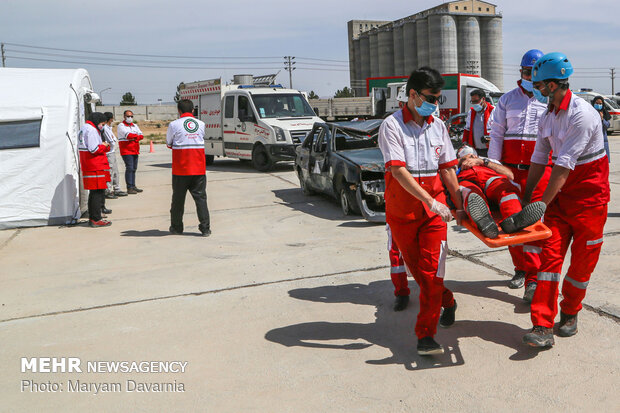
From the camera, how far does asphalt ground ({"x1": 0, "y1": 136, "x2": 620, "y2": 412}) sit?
3.49 m

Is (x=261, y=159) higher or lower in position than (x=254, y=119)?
lower

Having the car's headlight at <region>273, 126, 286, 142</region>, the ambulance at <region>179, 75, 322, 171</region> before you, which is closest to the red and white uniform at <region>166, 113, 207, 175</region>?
the ambulance at <region>179, 75, 322, 171</region>

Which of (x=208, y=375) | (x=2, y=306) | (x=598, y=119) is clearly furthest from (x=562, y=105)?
(x=2, y=306)

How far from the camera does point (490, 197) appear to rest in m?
4.23

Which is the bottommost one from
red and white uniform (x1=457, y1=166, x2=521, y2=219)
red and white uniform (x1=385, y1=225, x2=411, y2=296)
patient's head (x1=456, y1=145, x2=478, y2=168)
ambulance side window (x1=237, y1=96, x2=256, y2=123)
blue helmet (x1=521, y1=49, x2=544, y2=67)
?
red and white uniform (x1=385, y1=225, x2=411, y2=296)

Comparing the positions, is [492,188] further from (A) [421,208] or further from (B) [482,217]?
(A) [421,208]

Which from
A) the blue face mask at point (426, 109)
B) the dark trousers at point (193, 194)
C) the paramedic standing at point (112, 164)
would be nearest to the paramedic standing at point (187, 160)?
the dark trousers at point (193, 194)

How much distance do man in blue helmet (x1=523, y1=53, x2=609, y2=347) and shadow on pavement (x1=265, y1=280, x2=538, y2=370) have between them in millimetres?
419

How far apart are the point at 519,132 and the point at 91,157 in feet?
22.8

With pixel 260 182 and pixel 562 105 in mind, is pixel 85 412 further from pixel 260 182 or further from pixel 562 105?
pixel 260 182

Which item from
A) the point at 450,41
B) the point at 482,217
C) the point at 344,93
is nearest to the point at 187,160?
the point at 482,217

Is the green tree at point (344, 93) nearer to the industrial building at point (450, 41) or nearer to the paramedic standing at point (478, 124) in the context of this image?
the industrial building at point (450, 41)

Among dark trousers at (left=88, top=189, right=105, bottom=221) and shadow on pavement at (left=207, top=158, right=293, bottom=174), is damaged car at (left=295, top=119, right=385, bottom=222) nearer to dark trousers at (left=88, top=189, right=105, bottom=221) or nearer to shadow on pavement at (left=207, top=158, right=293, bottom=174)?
dark trousers at (left=88, top=189, right=105, bottom=221)

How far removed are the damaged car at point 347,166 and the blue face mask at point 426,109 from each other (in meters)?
4.57
